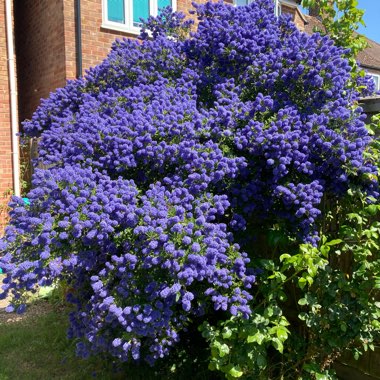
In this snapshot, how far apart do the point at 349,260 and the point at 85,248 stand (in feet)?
6.25

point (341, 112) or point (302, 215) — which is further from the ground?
point (341, 112)

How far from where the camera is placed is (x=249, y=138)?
8.62 ft

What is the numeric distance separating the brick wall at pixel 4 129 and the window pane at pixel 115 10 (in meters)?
1.88

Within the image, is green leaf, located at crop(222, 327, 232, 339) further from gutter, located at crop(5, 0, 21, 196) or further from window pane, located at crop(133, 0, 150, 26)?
window pane, located at crop(133, 0, 150, 26)

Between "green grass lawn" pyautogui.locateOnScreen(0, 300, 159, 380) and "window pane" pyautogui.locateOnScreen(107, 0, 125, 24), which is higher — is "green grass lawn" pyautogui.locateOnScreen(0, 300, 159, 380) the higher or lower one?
the lower one

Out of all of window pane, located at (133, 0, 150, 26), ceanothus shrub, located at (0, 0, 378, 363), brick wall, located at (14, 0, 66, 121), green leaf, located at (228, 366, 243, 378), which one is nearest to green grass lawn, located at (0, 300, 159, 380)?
ceanothus shrub, located at (0, 0, 378, 363)

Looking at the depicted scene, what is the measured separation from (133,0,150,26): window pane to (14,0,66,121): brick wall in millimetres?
1445

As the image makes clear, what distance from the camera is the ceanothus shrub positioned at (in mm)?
2217

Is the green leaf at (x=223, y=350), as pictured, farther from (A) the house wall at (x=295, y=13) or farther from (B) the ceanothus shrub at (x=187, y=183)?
(A) the house wall at (x=295, y=13)

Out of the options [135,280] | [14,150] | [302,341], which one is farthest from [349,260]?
[14,150]

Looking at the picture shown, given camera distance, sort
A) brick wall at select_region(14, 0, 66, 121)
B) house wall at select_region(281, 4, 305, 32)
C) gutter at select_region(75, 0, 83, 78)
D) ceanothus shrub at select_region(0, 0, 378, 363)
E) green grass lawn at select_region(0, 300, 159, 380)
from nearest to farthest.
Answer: ceanothus shrub at select_region(0, 0, 378, 363) < green grass lawn at select_region(0, 300, 159, 380) < gutter at select_region(75, 0, 83, 78) < brick wall at select_region(14, 0, 66, 121) < house wall at select_region(281, 4, 305, 32)

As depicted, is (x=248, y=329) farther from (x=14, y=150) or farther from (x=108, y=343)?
(x=14, y=150)

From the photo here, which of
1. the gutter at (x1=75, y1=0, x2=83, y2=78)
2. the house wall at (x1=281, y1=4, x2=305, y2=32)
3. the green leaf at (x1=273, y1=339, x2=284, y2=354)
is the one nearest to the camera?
the green leaf at (x1=273, y1=339, x2=284, y2=354)

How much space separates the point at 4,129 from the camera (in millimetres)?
7570
